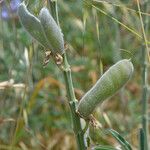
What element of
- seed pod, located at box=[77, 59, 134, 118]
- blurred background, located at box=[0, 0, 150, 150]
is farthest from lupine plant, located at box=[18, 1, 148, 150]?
blurred background, located at box=[0, 0, 150, 150]

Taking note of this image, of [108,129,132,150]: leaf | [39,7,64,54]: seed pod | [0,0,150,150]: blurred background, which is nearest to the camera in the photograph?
[39,7,64,54]: seed pod

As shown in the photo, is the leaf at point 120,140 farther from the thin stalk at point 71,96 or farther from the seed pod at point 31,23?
the seed pod at point 31,23

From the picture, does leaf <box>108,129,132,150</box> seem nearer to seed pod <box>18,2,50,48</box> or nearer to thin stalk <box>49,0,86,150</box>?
thin stalk <box>49,0,86,150</box>

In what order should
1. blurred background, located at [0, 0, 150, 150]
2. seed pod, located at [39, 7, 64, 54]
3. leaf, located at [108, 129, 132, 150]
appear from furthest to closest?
blurred background, located at [0, 0, 150, 150] < leaf, located at [108, 129, 132, 150] < seed pod, located at [39, 7, 64, 54]

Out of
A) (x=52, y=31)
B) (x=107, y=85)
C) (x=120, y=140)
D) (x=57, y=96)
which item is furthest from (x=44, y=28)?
(x=57, y=96)

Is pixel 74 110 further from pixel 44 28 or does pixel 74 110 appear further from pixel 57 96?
pixel 57 96

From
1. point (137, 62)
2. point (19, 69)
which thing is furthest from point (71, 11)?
point (19, 69)

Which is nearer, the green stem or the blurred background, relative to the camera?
the green stem
